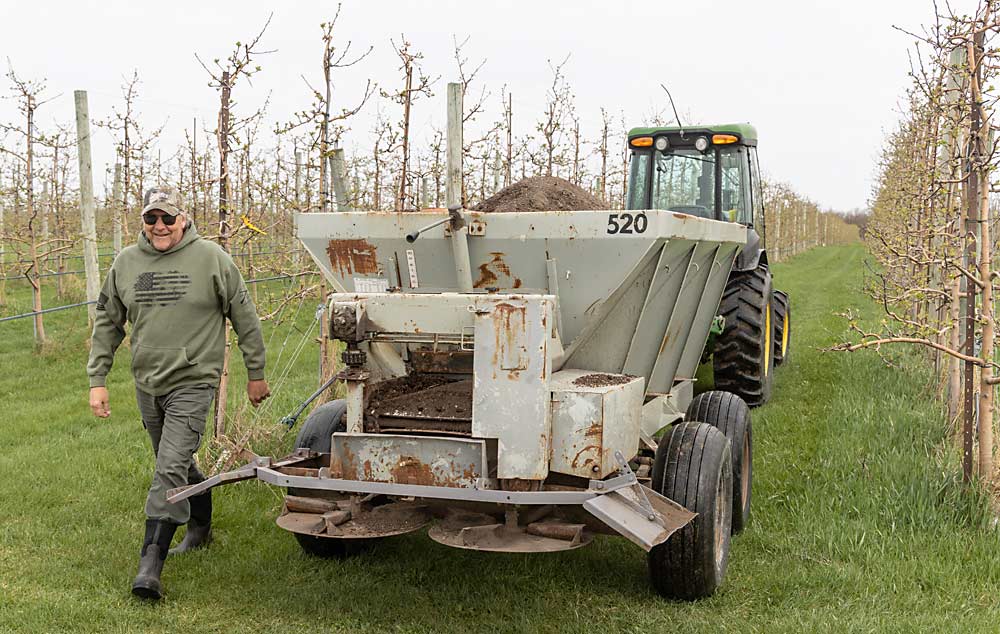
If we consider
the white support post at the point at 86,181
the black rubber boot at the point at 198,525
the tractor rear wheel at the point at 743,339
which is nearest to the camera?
the black rubber boot at the point at 198,525

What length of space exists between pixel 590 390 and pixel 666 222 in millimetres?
819

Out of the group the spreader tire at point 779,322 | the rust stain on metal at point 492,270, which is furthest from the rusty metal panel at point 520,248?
the spreader tire at point 779,322

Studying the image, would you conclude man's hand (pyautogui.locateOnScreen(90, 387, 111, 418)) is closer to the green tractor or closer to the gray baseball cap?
the gray baseball cap

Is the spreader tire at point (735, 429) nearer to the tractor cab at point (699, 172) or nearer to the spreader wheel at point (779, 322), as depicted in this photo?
the tractor cab at point (699, 172)

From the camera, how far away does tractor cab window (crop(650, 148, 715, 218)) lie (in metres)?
8.02

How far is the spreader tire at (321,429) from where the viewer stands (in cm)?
460

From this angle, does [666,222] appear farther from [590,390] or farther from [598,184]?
[598,184]

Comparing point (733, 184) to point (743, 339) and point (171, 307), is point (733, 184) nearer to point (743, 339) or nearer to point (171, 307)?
point (743, 339)

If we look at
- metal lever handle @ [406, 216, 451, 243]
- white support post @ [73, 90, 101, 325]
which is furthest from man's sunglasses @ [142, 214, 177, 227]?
white support post @ [73, 90, 101, 325]

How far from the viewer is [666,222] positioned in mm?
3906

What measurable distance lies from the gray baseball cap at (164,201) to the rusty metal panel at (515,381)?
1.59 meters

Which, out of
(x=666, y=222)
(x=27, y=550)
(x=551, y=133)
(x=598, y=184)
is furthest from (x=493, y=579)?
(x=598, y=184)

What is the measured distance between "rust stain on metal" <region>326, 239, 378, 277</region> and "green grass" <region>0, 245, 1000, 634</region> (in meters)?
1.44

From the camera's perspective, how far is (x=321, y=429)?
15.3ft
